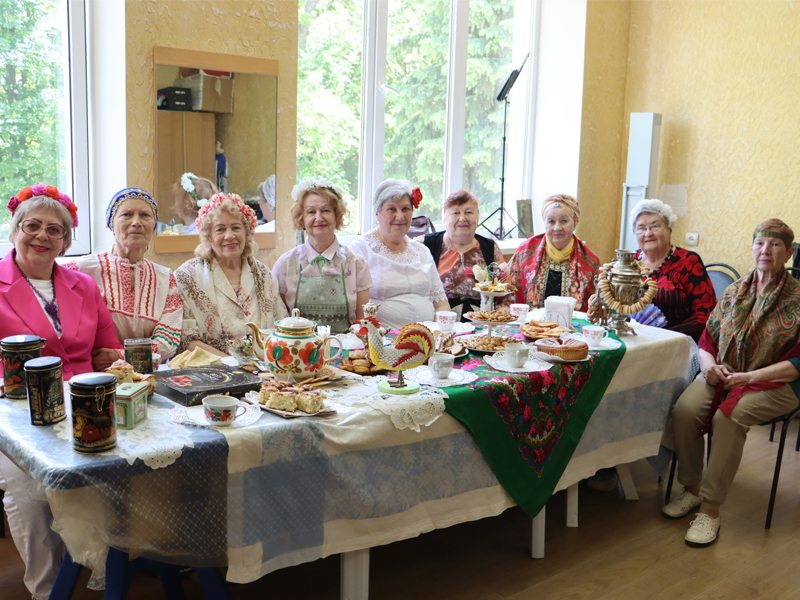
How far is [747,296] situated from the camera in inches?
116

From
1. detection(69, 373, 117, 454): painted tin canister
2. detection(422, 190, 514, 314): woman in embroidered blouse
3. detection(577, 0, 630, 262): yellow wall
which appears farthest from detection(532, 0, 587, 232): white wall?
detection(69, 373, 117, 454): painted tin canister

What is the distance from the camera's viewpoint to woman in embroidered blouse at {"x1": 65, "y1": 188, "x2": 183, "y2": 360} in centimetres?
259

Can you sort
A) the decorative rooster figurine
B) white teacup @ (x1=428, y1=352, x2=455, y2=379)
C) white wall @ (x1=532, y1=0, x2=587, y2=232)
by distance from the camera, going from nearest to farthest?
the decorative rooster figurine < white teacup @ (x1=428, y1=352, x2=455, y2=379) < white wall @ (x1=532, y1=0, x2=587, y2=232)

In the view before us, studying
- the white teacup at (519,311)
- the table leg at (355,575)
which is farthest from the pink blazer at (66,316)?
the white teacup at (519,311)

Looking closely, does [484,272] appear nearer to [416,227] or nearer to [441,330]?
[441,330]

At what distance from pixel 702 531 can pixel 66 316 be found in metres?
2.37

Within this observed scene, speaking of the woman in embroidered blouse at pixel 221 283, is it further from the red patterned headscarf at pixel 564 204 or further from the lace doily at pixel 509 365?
the red patterned headscarf at pixel 564 204

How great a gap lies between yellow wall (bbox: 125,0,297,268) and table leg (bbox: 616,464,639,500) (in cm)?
193

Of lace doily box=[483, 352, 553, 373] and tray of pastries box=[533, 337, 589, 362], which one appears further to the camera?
tray of pastries box=[533, 337, 589, 362]

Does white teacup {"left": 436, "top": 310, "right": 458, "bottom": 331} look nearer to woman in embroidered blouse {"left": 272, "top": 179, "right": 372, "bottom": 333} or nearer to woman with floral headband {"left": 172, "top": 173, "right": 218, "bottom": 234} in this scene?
woman in embroidered blouse {"left": 272, "top": 179, "right": 372, "bottom": 333}

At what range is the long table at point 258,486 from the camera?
1535 mm

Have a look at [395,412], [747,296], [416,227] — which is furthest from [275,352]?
[416,227]

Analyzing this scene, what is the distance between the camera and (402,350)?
6.81ft

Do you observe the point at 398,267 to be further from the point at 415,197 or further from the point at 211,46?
the point at 211,46
